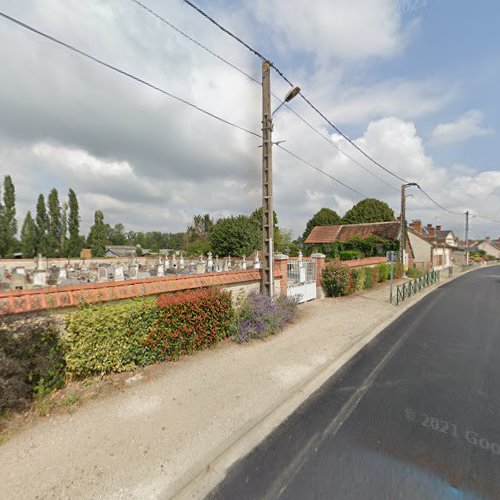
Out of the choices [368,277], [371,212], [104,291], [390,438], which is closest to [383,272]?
[368,277]

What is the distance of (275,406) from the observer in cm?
375

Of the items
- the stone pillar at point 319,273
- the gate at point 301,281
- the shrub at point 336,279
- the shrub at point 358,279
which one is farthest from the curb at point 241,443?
the shrub at point 358,279

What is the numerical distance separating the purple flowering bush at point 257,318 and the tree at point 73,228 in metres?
45.6

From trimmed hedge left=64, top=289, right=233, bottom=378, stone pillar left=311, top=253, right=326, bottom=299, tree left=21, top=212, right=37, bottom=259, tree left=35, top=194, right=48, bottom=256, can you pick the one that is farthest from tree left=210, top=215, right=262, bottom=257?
trimmed hedge left=64, top=289, right=233, bottom=378

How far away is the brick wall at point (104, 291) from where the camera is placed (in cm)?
376

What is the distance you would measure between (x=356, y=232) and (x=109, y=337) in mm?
32607

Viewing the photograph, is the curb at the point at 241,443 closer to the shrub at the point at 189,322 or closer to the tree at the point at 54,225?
the shrub at the point at 189,322

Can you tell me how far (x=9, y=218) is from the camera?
36.1 meters

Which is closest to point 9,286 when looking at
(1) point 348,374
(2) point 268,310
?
(2) point 268,310

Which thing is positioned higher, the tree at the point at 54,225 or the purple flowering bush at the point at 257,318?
the tree at the point at 54,225

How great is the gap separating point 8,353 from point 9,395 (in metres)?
0.48

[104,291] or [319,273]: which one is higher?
[104,291]

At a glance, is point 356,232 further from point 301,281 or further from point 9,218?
point 9,218

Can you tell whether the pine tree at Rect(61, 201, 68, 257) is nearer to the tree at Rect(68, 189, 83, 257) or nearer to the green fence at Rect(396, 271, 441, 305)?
the tree at Rect(68, 189, 83, 257)
